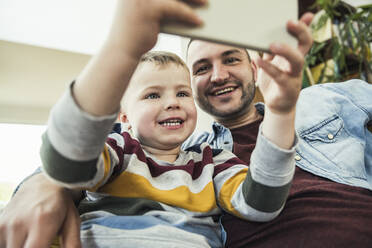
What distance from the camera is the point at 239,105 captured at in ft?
3.30

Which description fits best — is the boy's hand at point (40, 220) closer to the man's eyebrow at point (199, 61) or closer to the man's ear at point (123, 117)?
the man's ear at point (123, 117)

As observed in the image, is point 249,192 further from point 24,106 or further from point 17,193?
point 24,106

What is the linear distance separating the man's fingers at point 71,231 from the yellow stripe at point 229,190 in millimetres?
310

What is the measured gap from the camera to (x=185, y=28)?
1.07 ft

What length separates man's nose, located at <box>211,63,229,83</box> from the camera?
977mm

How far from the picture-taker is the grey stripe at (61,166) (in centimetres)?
36

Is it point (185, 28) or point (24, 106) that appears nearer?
point (185, 28)

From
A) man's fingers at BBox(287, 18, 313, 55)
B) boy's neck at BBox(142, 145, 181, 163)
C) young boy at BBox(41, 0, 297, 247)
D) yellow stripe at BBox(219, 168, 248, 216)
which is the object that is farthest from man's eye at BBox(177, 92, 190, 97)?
man's fingers at BBox(287, 18, 313, 55)

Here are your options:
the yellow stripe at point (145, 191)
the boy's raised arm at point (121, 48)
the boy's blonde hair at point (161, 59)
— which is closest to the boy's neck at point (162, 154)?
the yellow stripe at point (145, 191)

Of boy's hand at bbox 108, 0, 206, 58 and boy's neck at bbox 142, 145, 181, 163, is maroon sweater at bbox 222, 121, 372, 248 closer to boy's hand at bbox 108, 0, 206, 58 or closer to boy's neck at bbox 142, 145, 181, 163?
boy's neck at bbox 142, 145, 181, 163

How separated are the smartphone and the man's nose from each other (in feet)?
1.89

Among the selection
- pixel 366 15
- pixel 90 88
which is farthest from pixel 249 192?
pixel 366 15

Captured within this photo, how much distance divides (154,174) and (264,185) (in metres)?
0.24

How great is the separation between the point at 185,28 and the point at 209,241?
0.42m
